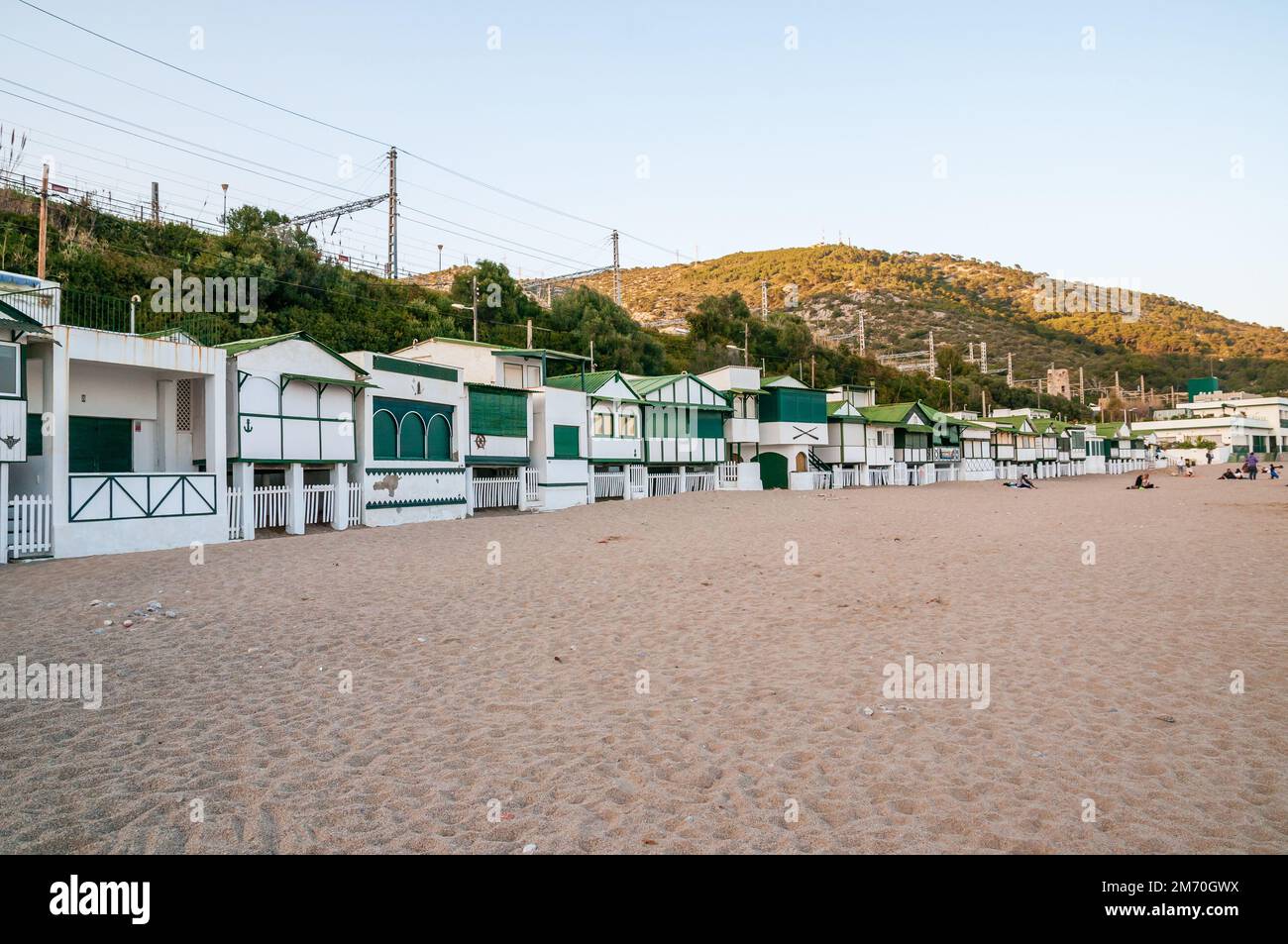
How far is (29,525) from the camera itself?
16.1 m

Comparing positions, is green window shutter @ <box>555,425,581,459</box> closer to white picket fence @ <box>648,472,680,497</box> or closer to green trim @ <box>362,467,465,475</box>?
green trim @ <box>362,467,465,475</box>

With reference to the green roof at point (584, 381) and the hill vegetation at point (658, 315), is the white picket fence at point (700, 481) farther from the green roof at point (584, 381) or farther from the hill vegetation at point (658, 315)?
the hill vegetation at point (658, 315)

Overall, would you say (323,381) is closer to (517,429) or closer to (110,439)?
(110,439)

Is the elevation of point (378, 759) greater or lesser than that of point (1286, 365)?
lesser

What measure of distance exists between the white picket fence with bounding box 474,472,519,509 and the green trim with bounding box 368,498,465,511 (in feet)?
5.83

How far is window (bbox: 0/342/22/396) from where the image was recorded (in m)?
15.6

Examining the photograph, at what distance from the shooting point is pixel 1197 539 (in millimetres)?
17984

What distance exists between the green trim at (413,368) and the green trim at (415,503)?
439 cm

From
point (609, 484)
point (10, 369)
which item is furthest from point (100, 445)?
point (609, 484)

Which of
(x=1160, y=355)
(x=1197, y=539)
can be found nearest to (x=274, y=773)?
(x=1197, y=539)

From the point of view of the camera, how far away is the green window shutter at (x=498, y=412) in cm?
2858

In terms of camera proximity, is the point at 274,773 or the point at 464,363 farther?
the point at 464,363
